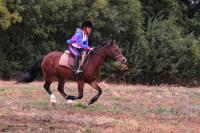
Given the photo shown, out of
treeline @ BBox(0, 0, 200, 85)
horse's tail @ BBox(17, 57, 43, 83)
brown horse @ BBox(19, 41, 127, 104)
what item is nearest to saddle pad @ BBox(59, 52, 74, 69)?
brown horse @ BBox(19, 41, 127, 104)

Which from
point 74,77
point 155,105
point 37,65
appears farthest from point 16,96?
point 155,105

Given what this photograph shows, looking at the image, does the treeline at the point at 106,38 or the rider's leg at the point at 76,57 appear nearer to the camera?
the rider's leg at the point at 76,57

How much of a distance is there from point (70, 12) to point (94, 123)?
30.9 m

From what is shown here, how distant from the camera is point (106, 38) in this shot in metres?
44.8

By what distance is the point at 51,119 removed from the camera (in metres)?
12.3

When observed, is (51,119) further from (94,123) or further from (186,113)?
(186,113)

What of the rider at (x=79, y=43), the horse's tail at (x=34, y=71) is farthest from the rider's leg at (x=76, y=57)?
the horse's tail at (x=34, y=71)

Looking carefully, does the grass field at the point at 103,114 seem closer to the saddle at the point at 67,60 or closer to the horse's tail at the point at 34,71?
the horse's tail at the point at 34,71

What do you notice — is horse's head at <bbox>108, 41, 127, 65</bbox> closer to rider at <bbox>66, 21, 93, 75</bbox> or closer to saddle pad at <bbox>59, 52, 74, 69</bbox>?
rider at <bbox>66, 21, 93, 75</bbox>

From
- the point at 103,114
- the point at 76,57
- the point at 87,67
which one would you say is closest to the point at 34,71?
the point at 76,57

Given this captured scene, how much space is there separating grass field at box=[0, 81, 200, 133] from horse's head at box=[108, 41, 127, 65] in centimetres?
145

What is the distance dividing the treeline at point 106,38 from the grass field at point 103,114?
1945 cm

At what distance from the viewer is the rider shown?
53.9 feet

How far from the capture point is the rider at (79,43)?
16.4 meters
